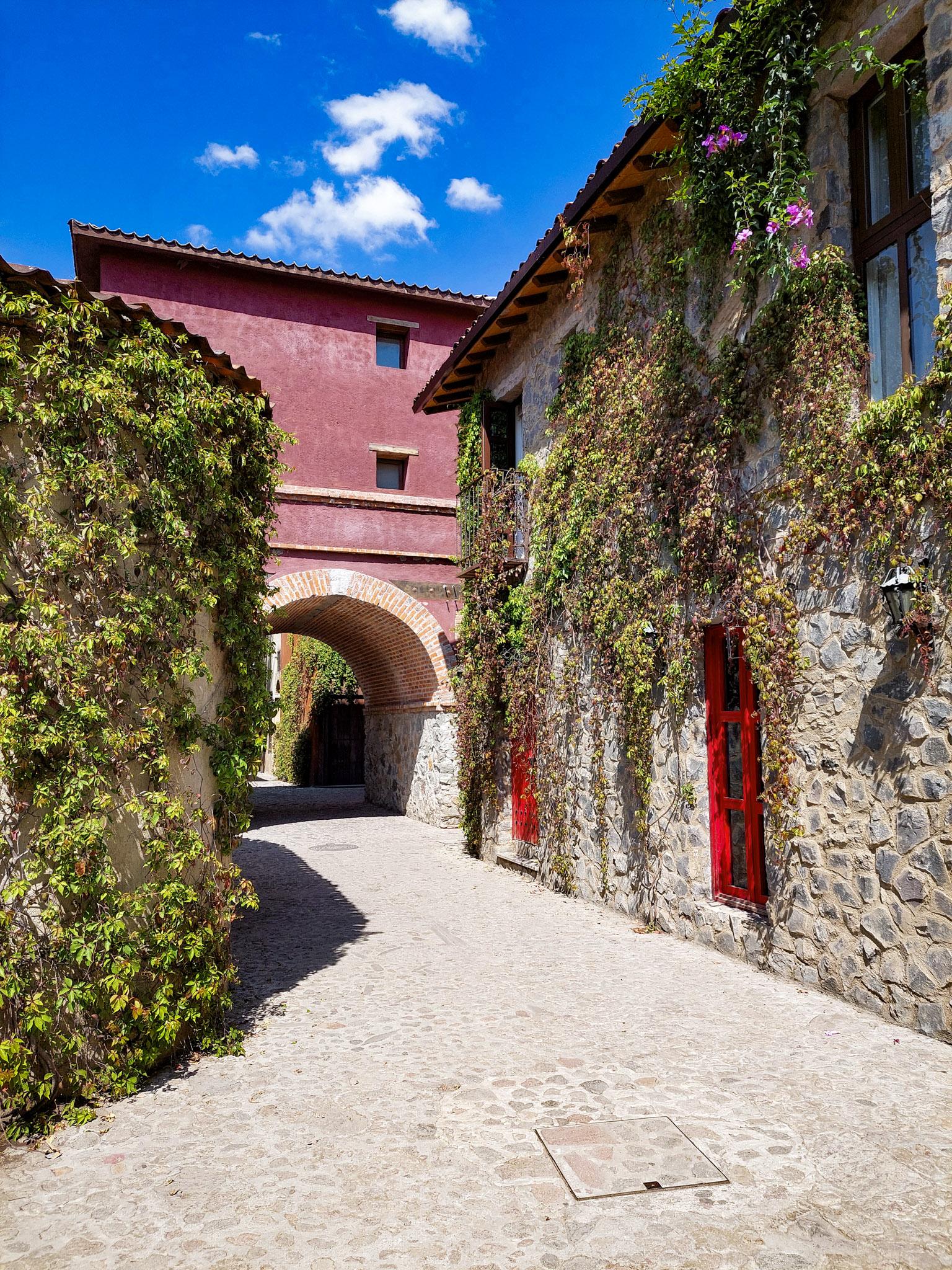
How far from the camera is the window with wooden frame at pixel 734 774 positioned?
5.82m

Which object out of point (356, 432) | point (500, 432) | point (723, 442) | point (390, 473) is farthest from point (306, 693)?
point (723, 442)

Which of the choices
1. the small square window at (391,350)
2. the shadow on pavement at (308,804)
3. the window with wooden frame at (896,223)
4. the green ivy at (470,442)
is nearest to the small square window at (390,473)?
the small square window at (391,350)

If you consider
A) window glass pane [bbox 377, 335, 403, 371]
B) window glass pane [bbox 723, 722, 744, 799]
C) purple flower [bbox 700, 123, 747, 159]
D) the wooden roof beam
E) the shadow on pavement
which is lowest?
the shadow on pavement

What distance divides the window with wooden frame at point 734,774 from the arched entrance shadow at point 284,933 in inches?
109

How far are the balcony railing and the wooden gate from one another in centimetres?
1231

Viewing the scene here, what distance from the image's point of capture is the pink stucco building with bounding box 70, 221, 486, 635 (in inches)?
508

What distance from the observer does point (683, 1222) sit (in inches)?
108

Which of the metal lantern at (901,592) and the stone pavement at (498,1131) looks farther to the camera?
the metal lantern at (901,592)

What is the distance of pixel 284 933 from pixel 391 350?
33.6ft

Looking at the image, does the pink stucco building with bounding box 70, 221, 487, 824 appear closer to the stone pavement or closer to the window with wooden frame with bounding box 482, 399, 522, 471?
the window with wooden frame with bounding box 482, 399, 522, 471

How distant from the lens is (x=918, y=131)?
471cm

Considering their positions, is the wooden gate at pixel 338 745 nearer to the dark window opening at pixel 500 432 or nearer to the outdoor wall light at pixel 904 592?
the dark window opening at pixel 500 432

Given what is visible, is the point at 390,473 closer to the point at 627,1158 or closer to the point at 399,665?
the point at 399,665

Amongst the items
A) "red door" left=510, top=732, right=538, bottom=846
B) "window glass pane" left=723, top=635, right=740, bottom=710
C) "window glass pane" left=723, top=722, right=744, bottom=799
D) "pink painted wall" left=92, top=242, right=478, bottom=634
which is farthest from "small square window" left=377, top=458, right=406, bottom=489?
"window glass pane" left=723, top=722, right=744, bottom=799
